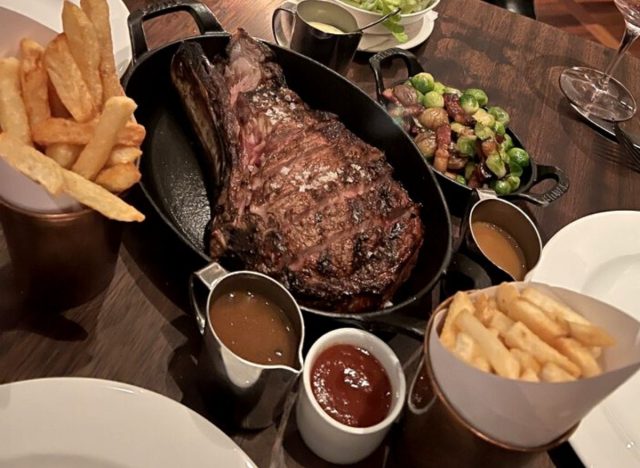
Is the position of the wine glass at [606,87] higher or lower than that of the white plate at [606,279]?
higher

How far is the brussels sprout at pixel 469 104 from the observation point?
7.72 feet

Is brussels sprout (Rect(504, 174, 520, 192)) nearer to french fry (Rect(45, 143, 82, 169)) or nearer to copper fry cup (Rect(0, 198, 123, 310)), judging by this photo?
copper fry cup (Rect(0, 198, 123, 310))

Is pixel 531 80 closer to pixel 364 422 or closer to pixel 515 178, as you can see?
pixel 515 178

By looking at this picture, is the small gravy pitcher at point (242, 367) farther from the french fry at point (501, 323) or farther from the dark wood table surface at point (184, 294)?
the french fry at point (501, 323)

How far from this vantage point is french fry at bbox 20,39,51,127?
3.92ft

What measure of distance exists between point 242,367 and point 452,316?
0.40m

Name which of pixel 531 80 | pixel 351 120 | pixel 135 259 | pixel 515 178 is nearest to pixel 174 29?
pixel 351 120

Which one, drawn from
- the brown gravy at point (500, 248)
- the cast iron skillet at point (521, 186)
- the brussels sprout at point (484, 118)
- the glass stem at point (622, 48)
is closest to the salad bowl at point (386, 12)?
the cast iron skillet at point (521, 186)

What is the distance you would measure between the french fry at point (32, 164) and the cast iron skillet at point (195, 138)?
615mm

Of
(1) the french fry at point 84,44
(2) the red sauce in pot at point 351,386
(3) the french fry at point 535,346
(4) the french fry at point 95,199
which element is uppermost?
(1) the french fry at point 84,44

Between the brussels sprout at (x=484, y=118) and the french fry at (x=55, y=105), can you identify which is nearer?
the french fry at (x=55, y=105)

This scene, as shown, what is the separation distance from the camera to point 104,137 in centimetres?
117

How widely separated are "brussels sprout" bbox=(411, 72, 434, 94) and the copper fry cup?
4.39 ft

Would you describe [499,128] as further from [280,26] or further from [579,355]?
[579,355]
